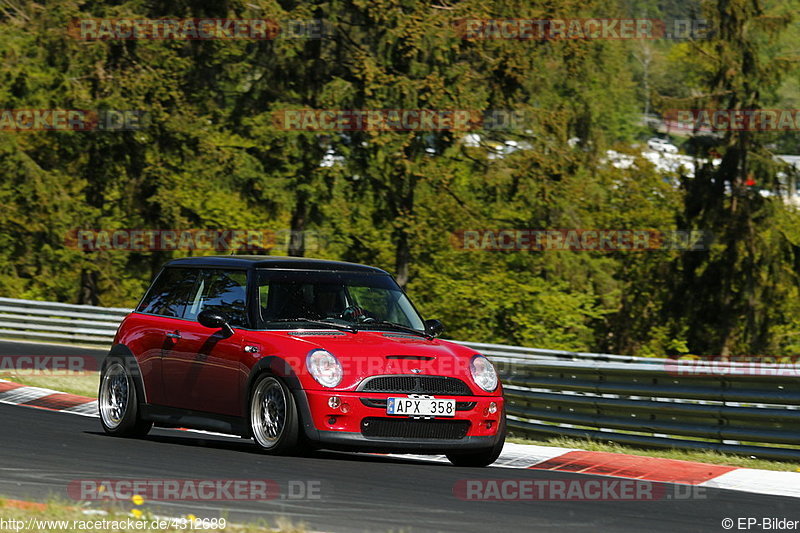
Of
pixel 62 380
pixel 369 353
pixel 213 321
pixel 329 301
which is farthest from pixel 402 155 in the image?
pixel 369 353

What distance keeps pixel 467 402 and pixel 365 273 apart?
180 centimetres

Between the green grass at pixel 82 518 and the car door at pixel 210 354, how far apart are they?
119 inches

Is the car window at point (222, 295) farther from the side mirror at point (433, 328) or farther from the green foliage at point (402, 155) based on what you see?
the green foliage at point (402, 155)

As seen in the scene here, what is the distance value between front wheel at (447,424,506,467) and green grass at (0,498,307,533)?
11.7ft

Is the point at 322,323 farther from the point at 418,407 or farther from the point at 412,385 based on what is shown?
the point at 418,407

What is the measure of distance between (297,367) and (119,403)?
2609 mm

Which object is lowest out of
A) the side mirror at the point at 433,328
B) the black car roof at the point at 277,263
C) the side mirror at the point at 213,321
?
the side mirror at the point at 433,328

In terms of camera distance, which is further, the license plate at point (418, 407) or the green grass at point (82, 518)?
the license plate at point (418, 407)

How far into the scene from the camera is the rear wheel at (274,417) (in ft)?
29.8

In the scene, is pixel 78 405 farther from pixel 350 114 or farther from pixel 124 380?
pixel 350 114

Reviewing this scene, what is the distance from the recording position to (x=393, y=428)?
9195mm

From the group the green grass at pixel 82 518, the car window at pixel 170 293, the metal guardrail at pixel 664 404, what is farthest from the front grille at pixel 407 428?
the metal guardrail at pixel 664 404

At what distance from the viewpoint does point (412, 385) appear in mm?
9219

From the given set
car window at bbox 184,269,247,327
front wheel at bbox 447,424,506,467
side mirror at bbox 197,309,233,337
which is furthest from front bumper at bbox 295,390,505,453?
car window at bbox 184,269,247,327
